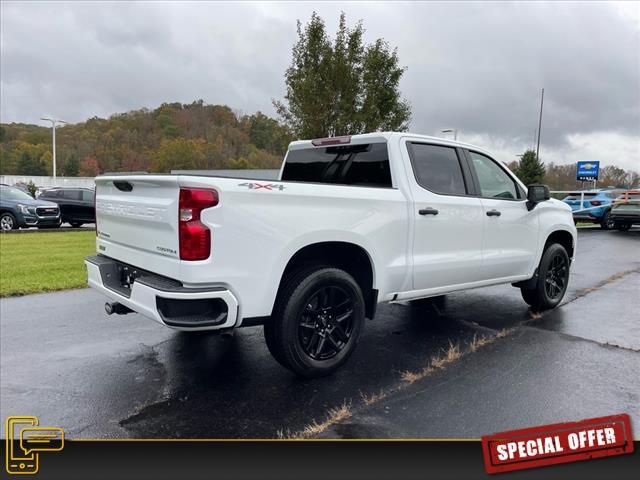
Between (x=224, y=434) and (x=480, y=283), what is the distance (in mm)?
3123

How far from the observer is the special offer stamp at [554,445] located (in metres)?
2.46

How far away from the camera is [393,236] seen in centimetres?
410

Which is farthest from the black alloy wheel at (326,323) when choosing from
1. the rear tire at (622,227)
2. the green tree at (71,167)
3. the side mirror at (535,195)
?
the green tree at (71,167)

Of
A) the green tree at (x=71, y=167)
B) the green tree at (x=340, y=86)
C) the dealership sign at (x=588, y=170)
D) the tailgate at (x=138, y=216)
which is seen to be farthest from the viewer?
the green tree at (x=71, y=167)

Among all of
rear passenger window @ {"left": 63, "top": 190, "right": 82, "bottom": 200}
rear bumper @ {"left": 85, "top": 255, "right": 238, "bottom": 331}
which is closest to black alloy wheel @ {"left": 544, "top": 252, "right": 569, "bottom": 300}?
rear bumper @ {"left": 85, "top": 255, "right": 238, "bottom": 331}

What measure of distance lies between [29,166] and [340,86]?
79.9 m

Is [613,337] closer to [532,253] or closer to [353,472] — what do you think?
[532,253]

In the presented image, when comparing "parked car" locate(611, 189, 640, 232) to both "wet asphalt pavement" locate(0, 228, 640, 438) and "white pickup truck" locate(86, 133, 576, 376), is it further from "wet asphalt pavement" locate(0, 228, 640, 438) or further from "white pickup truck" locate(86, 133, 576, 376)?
"white pickup truck" locate(86, 133, 576, 376)

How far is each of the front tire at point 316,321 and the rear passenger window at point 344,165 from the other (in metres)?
1.13

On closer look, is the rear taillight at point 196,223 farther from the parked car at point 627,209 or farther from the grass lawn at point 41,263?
the parked car at point 627,209

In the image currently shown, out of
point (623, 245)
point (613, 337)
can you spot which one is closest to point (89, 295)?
point (613, 337)

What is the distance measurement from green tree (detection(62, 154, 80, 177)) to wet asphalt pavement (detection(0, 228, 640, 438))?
79.6 m

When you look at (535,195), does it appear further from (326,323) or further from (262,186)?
(262,186)

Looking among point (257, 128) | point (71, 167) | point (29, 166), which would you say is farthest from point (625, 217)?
point (29, 166)
